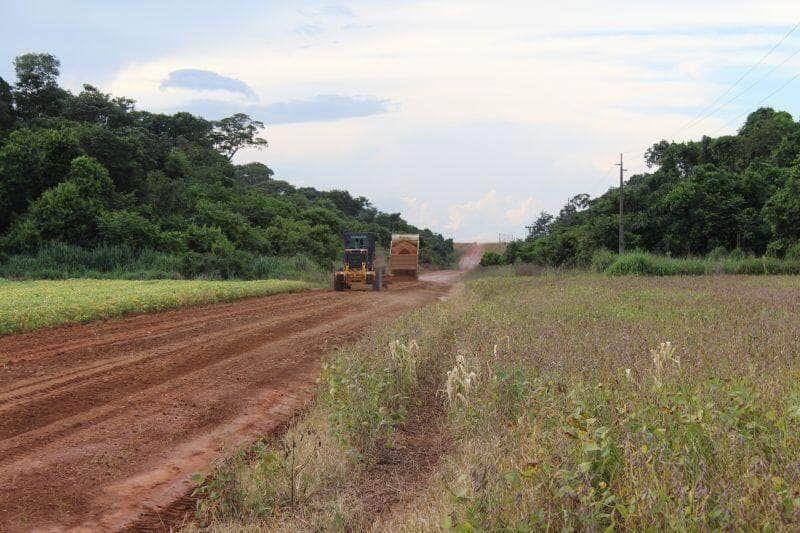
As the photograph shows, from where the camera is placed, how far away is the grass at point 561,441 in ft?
12.3

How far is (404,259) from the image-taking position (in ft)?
129

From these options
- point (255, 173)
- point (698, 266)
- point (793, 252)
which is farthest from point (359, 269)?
point (255, 173)

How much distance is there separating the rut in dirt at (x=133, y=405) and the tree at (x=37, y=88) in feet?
121

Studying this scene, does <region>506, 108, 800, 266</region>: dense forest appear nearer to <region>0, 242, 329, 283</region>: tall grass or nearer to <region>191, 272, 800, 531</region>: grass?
<region>0, 242, 329, 283</region>: tall grass

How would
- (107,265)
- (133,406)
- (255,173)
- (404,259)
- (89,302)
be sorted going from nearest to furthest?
1. (133,406)
2. (89,302)
3. (107,265)
4. (404,259)
5. (255,173)

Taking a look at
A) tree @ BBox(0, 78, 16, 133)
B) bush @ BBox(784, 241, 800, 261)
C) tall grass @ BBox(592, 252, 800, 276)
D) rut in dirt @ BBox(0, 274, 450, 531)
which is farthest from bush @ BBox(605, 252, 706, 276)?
tree @ BBox(0, 78, 16, 133)

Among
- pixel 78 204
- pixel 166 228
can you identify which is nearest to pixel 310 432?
pixel 78 204

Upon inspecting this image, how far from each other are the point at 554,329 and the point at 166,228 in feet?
108

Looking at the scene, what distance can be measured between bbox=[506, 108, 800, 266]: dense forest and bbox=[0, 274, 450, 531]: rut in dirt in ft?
89.1

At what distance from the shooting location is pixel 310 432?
6832mm

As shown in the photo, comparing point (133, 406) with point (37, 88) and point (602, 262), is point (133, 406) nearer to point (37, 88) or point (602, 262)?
point (602, 262)

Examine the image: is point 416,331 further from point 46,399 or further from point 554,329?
point 46,399

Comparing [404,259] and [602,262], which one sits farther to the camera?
[404,259]

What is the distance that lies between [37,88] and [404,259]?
29.5 metres
